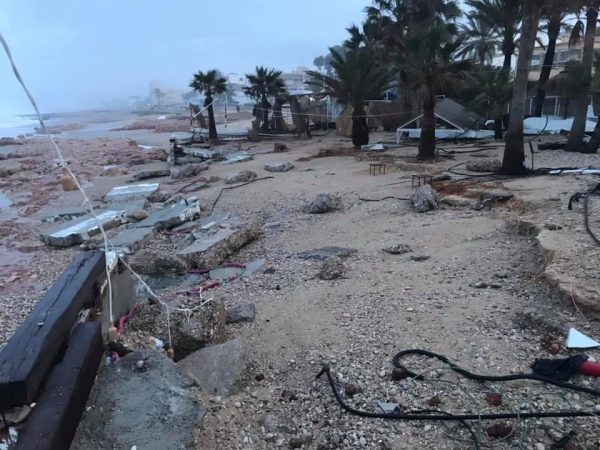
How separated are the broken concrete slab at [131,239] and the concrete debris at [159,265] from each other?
1.36 meters

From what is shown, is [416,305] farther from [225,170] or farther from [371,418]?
[225,170]

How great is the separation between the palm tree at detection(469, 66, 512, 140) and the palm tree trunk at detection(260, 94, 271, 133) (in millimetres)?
16645

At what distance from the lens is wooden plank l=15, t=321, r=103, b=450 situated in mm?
2537

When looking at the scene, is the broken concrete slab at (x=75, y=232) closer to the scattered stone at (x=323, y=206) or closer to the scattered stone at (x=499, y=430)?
the scattered stone at (x=323, y=206)

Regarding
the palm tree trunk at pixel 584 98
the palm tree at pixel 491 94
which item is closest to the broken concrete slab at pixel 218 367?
the palm tree trunk at pixel 584 98

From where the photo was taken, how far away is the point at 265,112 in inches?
1355

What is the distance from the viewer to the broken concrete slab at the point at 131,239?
32.8 feet

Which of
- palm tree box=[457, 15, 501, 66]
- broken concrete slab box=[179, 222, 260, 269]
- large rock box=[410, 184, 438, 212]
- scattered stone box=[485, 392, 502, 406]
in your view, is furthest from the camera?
palm tree box=[457, 15, 501, 66]

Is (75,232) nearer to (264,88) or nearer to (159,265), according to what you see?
(159,265)

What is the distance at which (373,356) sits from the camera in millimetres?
4418

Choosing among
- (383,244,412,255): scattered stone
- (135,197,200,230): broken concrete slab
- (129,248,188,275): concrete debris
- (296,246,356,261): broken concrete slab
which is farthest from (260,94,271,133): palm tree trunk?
(383,244,412,255): scattered stone

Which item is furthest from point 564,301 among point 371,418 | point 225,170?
point 225,170

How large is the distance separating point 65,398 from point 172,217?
30.8 ft

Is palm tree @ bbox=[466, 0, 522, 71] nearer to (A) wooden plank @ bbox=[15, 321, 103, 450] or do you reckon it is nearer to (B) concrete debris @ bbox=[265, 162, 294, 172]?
(B) concrete debris @ bbox=[265, 162, 294, 172]
